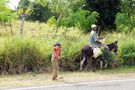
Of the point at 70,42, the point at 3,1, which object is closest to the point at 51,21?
the point at 3,1

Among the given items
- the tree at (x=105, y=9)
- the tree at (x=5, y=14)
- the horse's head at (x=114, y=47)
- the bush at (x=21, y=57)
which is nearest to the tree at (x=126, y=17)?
the tree at (x=105, y=9)

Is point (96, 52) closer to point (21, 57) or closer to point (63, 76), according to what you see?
point (63, 76)

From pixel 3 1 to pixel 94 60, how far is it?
8.95 metres

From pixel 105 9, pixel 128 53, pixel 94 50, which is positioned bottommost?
pixel 128 53

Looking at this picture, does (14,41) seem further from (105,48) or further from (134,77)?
(134,77)

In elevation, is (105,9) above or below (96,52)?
above

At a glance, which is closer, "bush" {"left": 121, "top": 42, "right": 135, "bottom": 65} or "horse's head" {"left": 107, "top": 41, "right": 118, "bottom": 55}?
"horse's head" {"left": 107, "top": 41, "right": 118, "bottom": 55}

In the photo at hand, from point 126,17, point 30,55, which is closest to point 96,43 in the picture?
point 30,55

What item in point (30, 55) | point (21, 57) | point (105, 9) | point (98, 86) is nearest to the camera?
point (98, 86)

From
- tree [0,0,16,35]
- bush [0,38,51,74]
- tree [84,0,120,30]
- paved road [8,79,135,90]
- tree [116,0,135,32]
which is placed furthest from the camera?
tree [84,0,120,30]

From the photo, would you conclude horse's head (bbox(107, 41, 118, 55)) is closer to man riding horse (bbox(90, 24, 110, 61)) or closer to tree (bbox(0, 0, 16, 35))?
man riding horse (bbox(90, 24, 110, 61))

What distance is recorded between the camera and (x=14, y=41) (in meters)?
16.5

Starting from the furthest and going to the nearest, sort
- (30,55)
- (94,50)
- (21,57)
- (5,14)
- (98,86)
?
(5,14), (94,50), (30,55), (21,57), (98,86)

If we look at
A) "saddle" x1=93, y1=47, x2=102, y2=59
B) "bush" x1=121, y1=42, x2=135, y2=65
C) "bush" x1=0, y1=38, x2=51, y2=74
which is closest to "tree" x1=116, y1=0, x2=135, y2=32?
"bush" x1=121, y1=42, x2=135, y2=65
